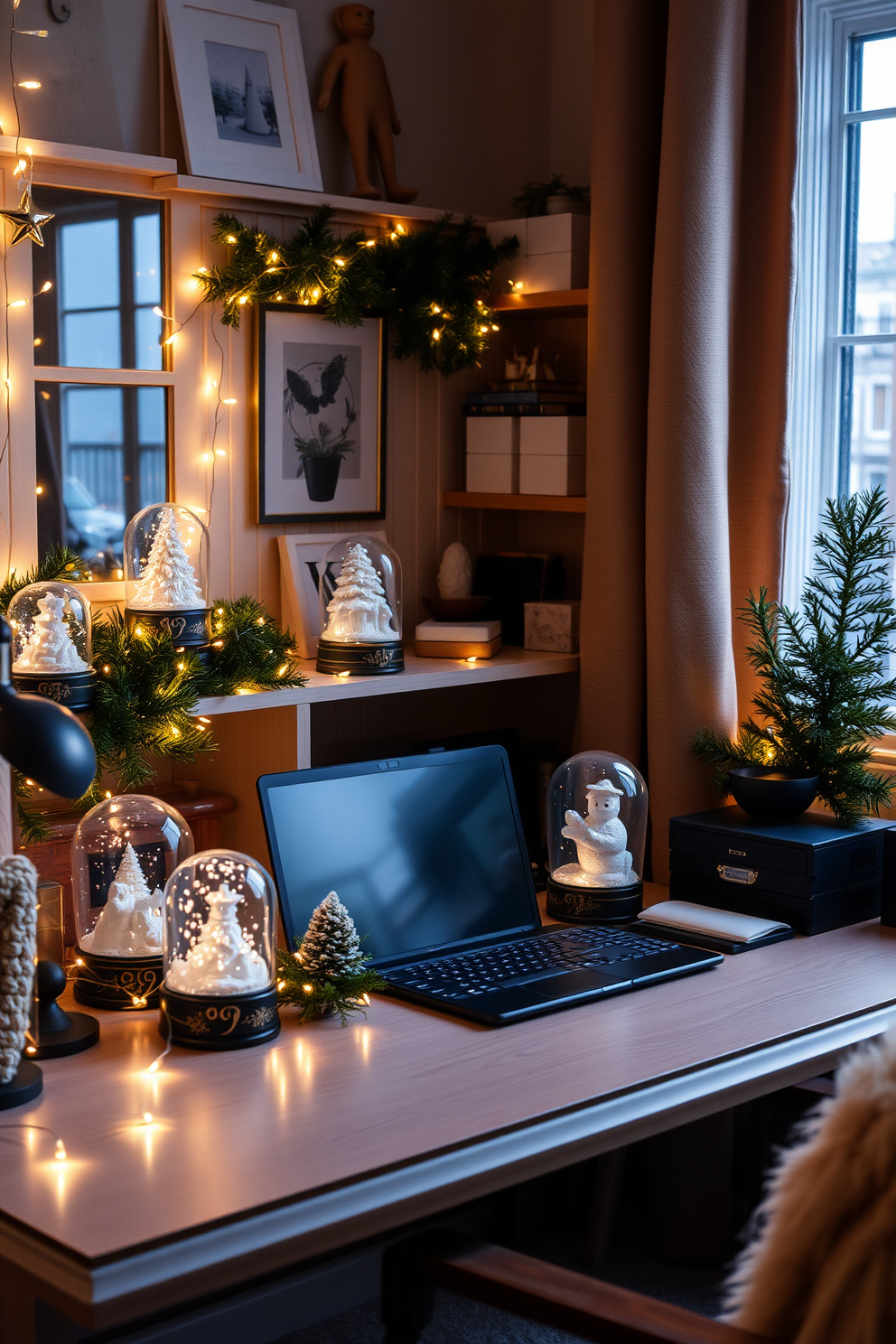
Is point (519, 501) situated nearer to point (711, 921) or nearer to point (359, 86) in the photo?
point (359, 86)

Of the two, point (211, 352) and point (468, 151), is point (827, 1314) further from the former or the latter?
point (468, 151)

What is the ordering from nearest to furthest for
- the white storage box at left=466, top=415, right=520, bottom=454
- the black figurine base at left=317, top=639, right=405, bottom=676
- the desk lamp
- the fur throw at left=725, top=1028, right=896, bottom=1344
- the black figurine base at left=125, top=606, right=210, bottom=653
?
the fur throw at left=725, top=1028, right=896, bottom=1344 < the desk lamp < the black figurine base at left=125, top=606, right=210, bottom=653 < the black figurine base at left=317, top=639, right=405, bottom=676 < the white storage box at left=466, top=415, right=520, bottom=454

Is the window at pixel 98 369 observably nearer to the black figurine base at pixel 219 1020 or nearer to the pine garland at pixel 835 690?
the black figurine base at pixel 219 1020

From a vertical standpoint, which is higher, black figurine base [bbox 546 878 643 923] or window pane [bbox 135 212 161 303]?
window pane [bbox 135 212 161 303]

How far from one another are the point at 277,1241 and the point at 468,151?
204 cm

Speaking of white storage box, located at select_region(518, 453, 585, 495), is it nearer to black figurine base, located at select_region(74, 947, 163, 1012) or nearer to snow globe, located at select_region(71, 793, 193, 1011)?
snow globe, located at select_region(71, 793, 193, 1011)

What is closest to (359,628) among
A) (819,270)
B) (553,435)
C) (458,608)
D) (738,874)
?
(458,608)

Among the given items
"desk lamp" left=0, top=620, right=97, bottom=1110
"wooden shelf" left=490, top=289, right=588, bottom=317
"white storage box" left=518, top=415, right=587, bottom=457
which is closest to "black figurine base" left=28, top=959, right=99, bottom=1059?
"desk lamp" left=0, top=620, right=97, bottom=1110

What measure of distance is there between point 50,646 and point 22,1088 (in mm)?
596

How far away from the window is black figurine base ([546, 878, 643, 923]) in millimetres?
802

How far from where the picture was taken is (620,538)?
2336 mm

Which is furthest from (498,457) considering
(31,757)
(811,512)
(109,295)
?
(31,757)

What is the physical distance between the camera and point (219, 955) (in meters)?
1.56

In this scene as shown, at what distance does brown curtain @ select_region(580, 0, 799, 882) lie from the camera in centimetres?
220
